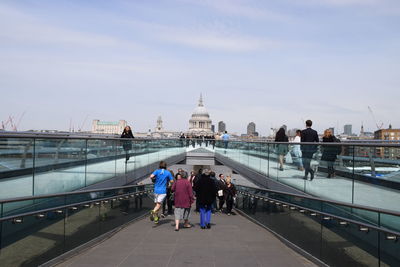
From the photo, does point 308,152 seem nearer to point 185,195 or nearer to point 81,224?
point 185,195

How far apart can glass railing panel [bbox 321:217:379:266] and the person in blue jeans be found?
4590mm

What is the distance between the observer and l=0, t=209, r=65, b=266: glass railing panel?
6.19 metres

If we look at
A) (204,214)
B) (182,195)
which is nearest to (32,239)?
(182,195)

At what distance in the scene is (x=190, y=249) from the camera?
8.88 m

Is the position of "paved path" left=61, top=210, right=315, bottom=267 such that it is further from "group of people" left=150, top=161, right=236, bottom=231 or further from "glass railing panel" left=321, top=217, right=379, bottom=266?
"glass railing panel" left=321, top=217, right=379, bottom=266

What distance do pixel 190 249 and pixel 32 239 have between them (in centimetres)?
315

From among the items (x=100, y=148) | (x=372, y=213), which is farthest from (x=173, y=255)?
(x=100, y=148)

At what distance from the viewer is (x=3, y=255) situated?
6.04 meters

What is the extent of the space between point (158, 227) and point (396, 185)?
6842mm

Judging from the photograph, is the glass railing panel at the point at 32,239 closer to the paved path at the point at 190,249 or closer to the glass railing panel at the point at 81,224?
the glass railing panel at the point at 81,224

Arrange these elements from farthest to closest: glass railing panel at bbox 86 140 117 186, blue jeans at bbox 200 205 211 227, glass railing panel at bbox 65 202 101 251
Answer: blue jeans at bbox 200 205 211 227, glass railing panel at bbox 86 140 117 186, glass railing panel at bbox 65 202 101 251

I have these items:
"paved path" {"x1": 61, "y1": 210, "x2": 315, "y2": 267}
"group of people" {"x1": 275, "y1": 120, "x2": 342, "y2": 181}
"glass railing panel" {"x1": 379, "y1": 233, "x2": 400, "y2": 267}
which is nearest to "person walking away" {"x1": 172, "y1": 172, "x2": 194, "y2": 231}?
"paved path" {"x1": 61, "y1": 210, "x2": 315, "y2": 267}

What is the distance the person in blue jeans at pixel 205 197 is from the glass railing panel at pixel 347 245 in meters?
4.59

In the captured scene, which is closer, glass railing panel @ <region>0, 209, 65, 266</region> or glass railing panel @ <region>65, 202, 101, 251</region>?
glass railing panel @ <region>0, 209, 65, 266</region>
